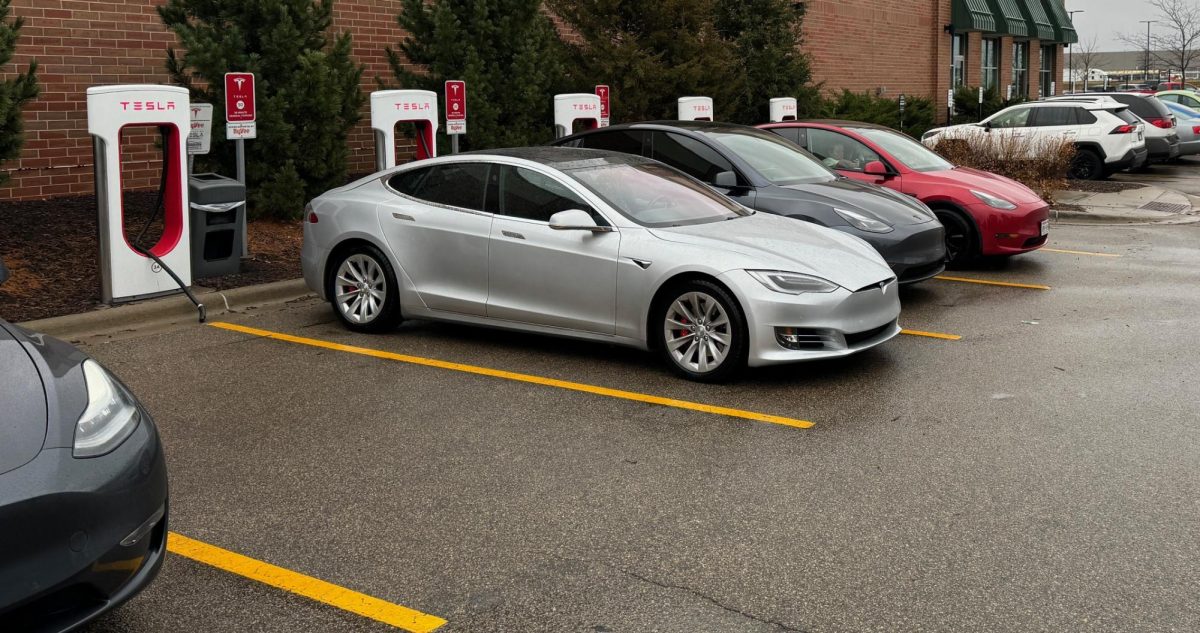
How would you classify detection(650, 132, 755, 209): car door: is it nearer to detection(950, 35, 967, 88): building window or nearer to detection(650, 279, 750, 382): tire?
detection(650, 279, 750, 382): tire

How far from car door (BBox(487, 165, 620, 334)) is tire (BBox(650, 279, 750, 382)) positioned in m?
0.37

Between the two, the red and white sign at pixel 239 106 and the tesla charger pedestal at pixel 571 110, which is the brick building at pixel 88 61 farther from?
the tesla charger pedestal at pixel 571 110

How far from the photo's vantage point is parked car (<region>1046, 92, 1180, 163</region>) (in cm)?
2472

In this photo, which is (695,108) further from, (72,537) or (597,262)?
(72,537)

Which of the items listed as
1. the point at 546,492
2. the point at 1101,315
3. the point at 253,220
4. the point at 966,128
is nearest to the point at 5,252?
the point at 253,220

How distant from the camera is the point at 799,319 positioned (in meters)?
6.68

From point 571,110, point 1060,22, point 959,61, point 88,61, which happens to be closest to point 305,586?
point 571,110

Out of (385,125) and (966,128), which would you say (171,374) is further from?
(966,128)

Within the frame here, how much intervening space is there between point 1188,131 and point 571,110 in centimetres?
1968

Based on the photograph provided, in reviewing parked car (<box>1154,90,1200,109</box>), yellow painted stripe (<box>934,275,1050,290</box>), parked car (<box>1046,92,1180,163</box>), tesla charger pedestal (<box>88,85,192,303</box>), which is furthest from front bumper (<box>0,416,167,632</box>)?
parked car (<box>1154,90,1200,109</box>)

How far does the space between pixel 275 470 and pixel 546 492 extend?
4.23 feet

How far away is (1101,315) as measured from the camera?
29.4ft

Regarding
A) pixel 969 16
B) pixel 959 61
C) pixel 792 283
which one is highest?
pixel 969 16

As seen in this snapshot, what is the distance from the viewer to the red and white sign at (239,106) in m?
10.2
